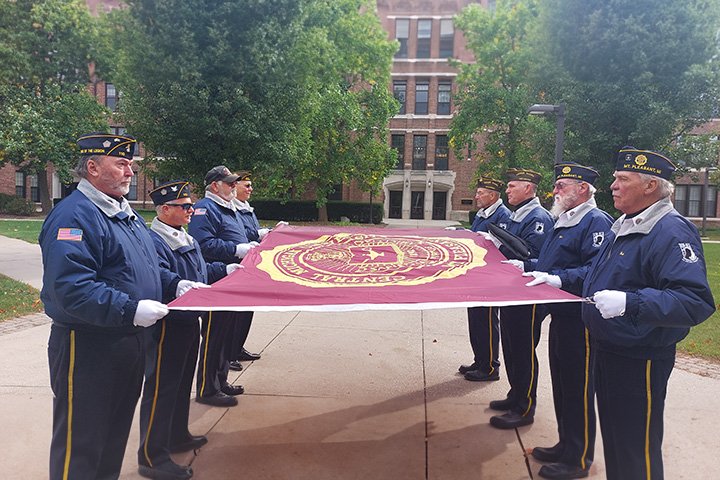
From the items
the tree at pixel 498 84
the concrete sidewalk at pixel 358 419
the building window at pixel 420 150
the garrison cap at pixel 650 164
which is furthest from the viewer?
the building window at pixel 420 150

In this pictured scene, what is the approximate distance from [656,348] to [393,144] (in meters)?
39.9

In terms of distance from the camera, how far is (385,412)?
4.98 metres

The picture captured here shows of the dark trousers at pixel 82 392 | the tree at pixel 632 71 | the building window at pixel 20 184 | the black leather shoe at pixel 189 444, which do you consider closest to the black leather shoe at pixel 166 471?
the black leather shoe at pixel 189 444

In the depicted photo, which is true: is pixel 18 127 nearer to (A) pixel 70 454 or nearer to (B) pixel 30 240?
(B) pixel 30 240

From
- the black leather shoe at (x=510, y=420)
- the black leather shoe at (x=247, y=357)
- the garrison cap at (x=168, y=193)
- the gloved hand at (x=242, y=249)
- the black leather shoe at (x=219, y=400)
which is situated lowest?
the black leather shoe at (x=247, y=357)

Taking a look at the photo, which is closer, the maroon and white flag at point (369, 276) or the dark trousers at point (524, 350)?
the maroon and white flag at point (369, 276)

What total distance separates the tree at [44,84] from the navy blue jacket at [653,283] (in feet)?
103

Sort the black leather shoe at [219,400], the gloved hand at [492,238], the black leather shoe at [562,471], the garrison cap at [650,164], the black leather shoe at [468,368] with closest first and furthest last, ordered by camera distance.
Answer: the garrison cap at [650,164] → the black leather shoe at [562,471] → the gloved hand at [492,238] → the black leather shoe at [219,400] → the black leather shoe at [468,368]

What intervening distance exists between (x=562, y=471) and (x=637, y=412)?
1199 mm

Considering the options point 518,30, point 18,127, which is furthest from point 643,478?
point 18,127

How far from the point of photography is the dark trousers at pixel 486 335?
5930 mm

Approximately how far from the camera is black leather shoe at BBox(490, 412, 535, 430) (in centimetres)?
466

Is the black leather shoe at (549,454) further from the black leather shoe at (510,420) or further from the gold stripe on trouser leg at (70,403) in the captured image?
the gold stripe on trouser leg at (70,403)

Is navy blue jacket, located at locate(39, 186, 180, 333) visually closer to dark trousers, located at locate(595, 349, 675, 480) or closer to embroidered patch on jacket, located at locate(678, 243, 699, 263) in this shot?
dark trousers, located at locate(595, 349, 675, 480)
